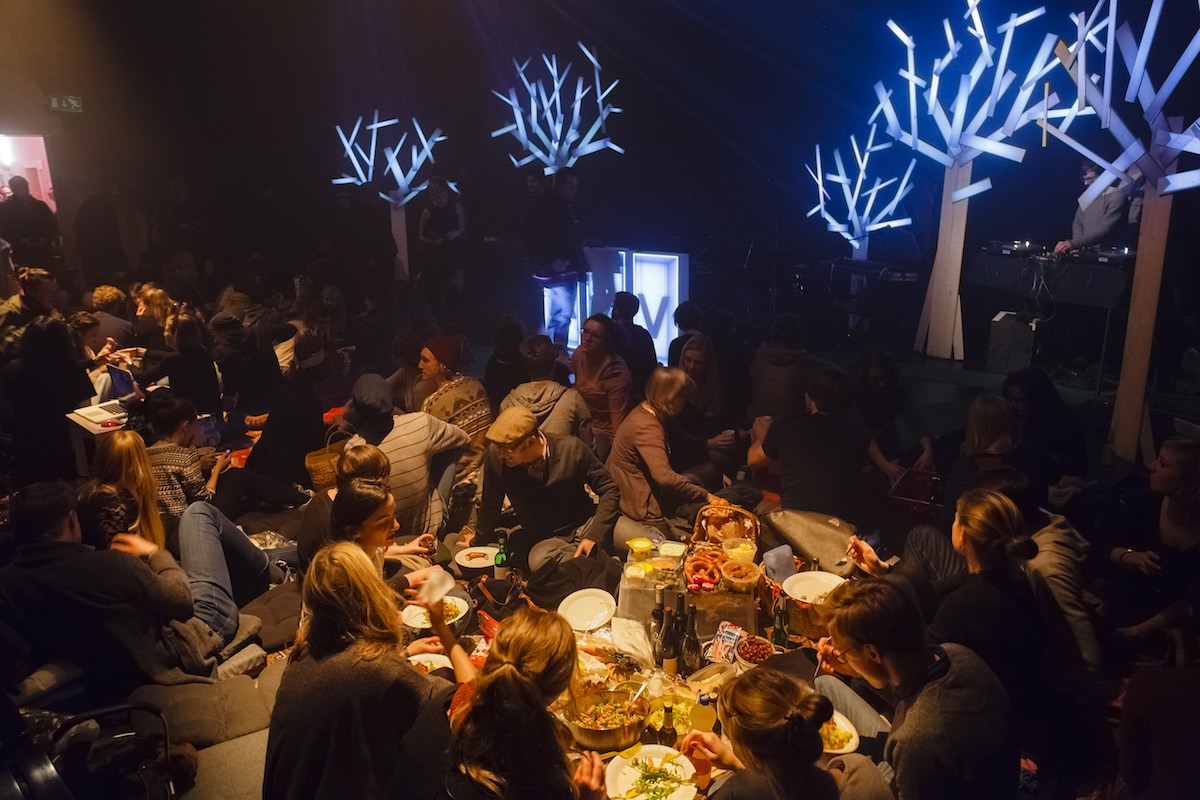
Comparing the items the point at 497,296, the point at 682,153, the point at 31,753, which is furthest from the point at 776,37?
the point at 31,753

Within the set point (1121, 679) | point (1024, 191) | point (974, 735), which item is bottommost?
point (1121, 679)

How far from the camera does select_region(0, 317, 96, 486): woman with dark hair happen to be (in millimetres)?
6102

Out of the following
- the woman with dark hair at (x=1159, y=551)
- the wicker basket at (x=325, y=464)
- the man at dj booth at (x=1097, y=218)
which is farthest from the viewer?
the man at dj booth at (x=1097, y=218)

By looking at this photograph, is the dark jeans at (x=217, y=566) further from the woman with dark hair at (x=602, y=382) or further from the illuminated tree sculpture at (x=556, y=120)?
the illuminated tree sculpture at (x=556, y=120)

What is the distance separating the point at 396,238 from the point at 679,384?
949 centimetres

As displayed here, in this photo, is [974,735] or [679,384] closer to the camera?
[974,735]

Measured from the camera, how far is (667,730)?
2.79 meters

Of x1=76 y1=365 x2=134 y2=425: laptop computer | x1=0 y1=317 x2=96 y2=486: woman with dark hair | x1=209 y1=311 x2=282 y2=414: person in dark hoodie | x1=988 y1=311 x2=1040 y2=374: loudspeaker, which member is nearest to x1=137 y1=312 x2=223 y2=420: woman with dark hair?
x1=76 y1=365 x2=134 y2=425: laptop computer

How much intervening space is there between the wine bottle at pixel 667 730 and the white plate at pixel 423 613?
1012 millimetres

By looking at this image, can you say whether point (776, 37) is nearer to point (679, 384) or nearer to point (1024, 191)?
point (1024, 191)

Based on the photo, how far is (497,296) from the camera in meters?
12.3

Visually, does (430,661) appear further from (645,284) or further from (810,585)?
(645,284)

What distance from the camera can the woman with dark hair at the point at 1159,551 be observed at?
3.66 m

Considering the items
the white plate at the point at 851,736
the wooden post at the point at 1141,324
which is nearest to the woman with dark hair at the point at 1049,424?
the wooden post at the point at 1141,324
